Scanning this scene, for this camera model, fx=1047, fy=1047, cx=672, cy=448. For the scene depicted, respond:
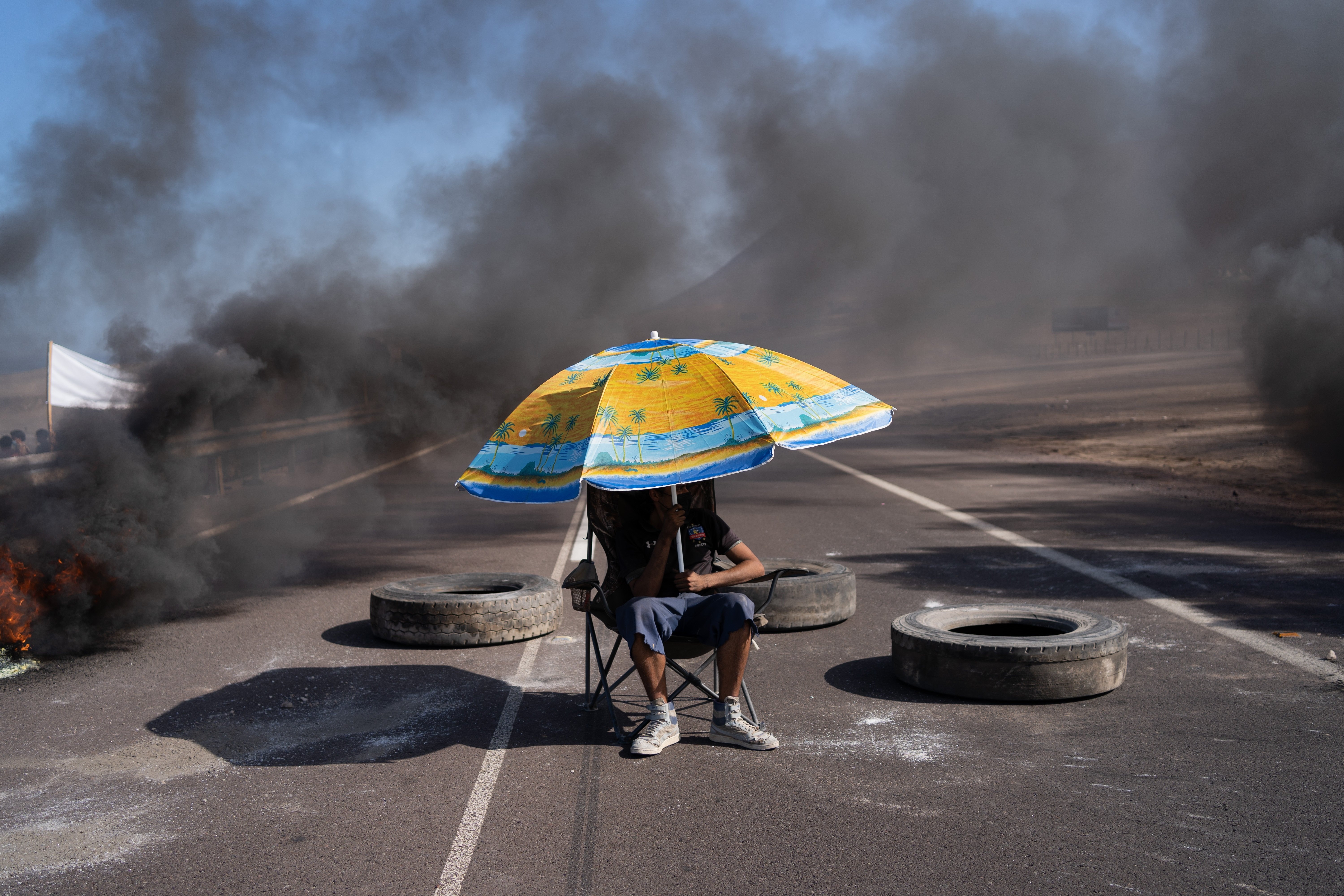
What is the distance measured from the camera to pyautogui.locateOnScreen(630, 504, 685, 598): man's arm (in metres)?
4.43

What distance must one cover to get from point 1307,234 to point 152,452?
19454 millimetres

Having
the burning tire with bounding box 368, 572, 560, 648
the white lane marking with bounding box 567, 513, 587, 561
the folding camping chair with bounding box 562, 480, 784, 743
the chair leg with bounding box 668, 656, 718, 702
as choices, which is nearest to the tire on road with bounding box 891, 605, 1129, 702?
the folding camping chair with bounding box 562, 480, 784, 743

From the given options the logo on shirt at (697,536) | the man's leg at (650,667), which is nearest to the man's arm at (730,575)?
the logo on shirt at (697,536)

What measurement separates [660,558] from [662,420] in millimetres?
631

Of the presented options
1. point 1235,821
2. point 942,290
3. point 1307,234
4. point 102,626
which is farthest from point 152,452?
point 942,290

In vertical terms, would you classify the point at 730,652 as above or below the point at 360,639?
above

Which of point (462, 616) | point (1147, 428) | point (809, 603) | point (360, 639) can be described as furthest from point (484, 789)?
point (1147, 428)

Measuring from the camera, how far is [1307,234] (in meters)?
19.2

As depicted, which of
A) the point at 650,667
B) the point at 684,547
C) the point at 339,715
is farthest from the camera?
the point at 339,715

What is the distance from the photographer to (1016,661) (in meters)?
4.92

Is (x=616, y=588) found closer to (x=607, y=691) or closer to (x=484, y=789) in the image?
(x=607, y=691)

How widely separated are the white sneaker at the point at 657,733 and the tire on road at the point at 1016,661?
1363 mm

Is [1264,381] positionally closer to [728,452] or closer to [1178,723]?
[1178,723]

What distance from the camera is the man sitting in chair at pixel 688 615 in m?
4.46
